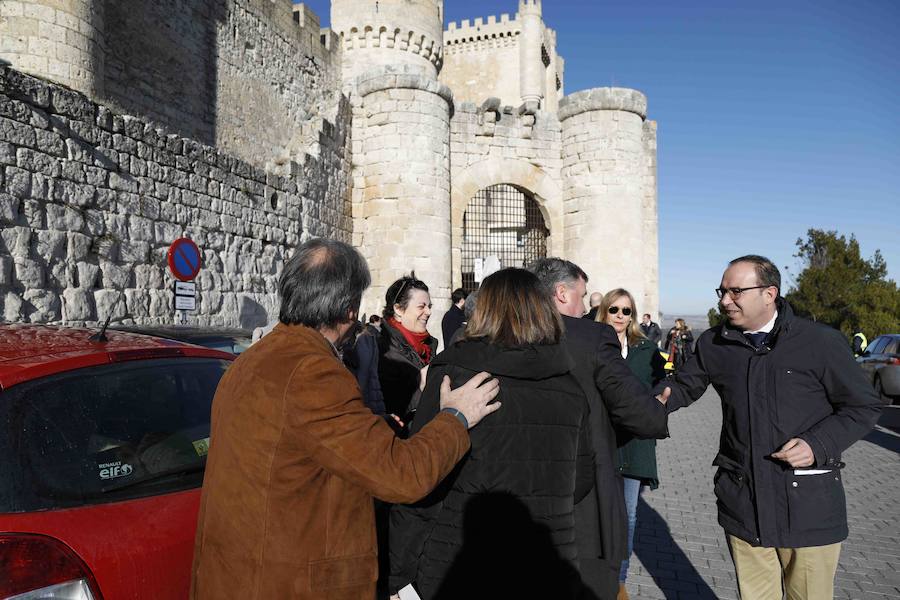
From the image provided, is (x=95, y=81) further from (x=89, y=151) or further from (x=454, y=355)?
(x=454, y=355)

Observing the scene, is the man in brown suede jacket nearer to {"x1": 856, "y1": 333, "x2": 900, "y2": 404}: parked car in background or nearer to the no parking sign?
the no parking sign

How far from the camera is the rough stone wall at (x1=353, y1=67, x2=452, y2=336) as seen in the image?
1164cm

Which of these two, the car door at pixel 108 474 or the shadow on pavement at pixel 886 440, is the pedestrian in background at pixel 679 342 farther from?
the car door at pixel 108 474

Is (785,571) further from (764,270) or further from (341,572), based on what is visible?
(341,572)

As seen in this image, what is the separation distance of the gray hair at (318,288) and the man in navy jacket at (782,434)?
65.0 inches

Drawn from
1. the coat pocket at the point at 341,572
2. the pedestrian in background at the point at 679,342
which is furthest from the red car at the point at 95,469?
the pedestrian in background at the point at 679,342

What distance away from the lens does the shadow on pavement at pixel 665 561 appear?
3701 mm

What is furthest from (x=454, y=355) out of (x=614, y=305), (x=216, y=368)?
(x=614, y=305)

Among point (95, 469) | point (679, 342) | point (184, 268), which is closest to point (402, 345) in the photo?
point (95, 469)

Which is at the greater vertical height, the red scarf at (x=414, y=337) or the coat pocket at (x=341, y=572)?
the red scarf at (x=414, y=337)

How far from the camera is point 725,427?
2766mm

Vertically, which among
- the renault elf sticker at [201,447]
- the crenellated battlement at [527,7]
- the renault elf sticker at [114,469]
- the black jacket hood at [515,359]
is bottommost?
the renault elf sticker at [201,447]

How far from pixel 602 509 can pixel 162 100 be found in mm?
13459

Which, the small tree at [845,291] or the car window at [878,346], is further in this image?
the small tree at [845,291]
